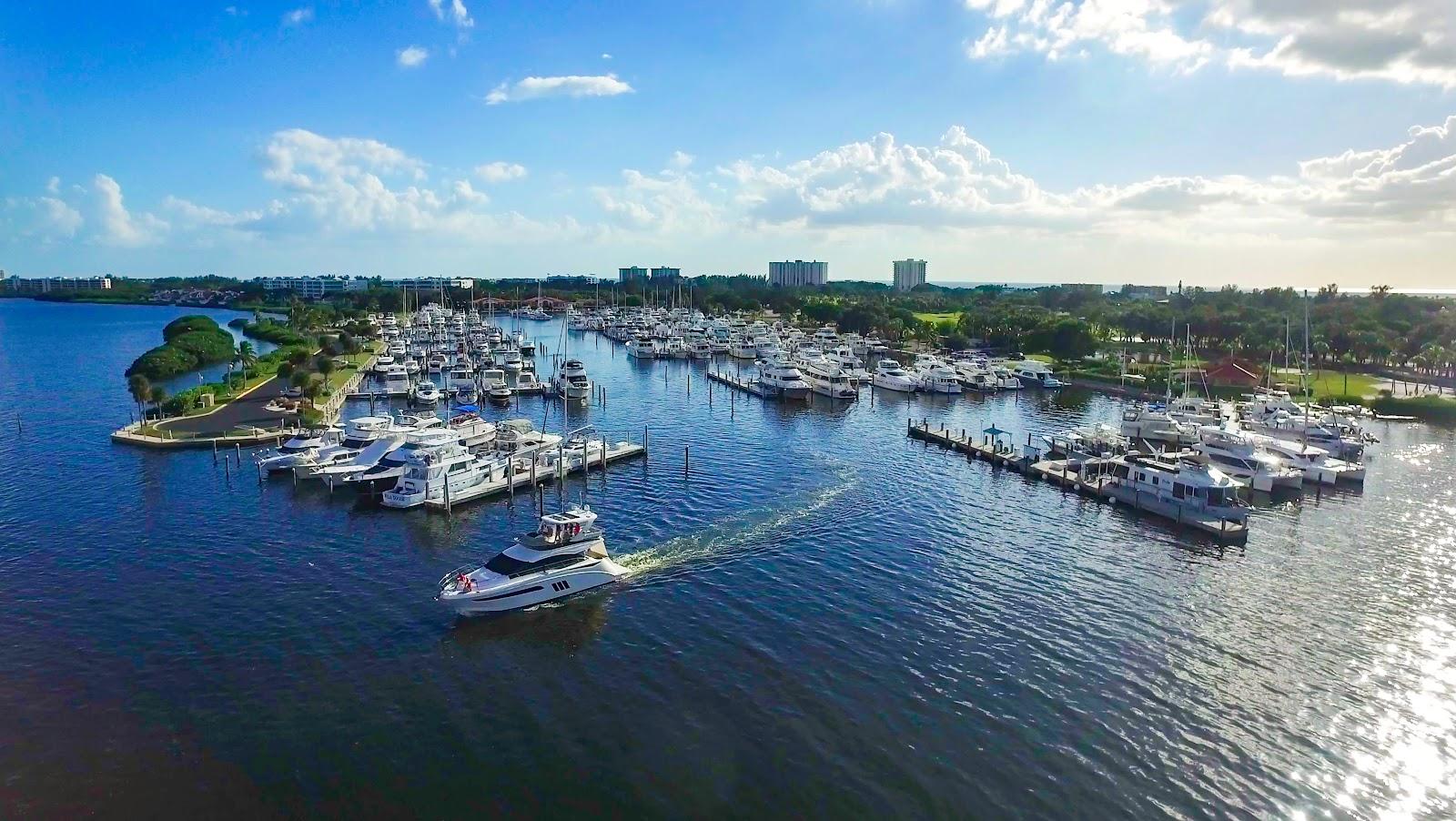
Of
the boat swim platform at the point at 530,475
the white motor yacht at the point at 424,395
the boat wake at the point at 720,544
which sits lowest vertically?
the boat wake at the point at 720,544

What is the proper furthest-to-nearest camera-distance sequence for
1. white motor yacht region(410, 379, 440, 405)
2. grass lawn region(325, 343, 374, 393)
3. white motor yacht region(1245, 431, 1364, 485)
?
1. grass lawn region(325, 343, 374, 393)
2. white motor yacht region(410, 379, 440, 405)
3. white motor yacht region(1245, 431, 1364, 485)

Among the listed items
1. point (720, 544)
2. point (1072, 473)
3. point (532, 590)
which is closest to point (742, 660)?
point (532, 590)

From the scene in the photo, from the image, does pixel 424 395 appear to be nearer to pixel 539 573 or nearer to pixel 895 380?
pixel 895 380

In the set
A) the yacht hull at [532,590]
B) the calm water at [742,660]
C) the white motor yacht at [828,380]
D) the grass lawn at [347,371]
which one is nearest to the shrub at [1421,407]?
the calm water at [742,660]

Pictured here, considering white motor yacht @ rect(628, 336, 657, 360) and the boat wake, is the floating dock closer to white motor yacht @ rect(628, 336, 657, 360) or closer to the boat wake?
white motor yacht @ rect(628, 336, 657, 360)

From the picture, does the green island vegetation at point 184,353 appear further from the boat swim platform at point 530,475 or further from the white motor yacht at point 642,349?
the white motor yacht at point 642,349

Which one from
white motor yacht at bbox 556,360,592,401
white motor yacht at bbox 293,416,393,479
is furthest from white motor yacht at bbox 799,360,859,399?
white motor yacht at bbox 293,416,393,479

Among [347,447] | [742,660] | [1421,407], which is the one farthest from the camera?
[1421,407]
